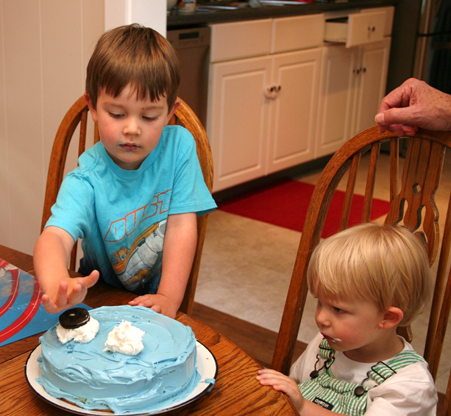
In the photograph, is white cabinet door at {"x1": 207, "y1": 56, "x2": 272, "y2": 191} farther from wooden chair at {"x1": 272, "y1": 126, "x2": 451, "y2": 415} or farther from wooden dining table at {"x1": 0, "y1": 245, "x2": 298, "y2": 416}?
wooden dining table at {"x1": 0, "y1": 245, "x2": 298, "y2": 416}

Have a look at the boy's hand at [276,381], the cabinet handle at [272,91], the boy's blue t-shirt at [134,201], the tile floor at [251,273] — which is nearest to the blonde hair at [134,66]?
the boy's blue t-shirt at [134,201]

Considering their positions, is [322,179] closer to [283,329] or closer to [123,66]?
[283,329]

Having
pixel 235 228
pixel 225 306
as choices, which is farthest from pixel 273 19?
pixel 225 306

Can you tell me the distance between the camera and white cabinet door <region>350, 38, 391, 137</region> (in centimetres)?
430

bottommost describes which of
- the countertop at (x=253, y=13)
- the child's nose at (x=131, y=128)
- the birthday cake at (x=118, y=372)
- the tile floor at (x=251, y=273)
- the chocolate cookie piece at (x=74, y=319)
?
the tile floor at (x=251, y=273)

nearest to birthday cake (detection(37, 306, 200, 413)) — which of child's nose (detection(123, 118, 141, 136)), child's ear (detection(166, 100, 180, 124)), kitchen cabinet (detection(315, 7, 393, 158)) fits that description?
child's nose (detection(123, 118, 141, 136))

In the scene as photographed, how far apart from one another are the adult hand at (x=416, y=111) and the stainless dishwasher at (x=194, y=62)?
2055mm

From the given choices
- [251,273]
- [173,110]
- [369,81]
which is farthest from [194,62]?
[173,110]

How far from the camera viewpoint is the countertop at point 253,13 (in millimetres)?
2943

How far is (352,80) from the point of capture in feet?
14.0

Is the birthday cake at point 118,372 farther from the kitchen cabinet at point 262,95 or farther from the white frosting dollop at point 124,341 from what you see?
the kitchen cabinet at point 262,95

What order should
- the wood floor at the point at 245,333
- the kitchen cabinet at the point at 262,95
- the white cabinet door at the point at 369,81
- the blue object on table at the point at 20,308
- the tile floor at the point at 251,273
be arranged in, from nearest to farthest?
the blue object on table at the point at 20,308
the wood floor at the point at 245,333
the tile floor at the point at 251,273
the kitchen cabinet at the point at 262,95
the white cabinet door at the point at 369,81

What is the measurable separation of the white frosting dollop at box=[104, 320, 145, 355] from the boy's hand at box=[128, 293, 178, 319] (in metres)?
0.19

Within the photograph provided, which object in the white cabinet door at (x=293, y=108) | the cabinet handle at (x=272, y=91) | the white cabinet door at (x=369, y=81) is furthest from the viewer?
the white cabinet door at (x=369, y=81)
